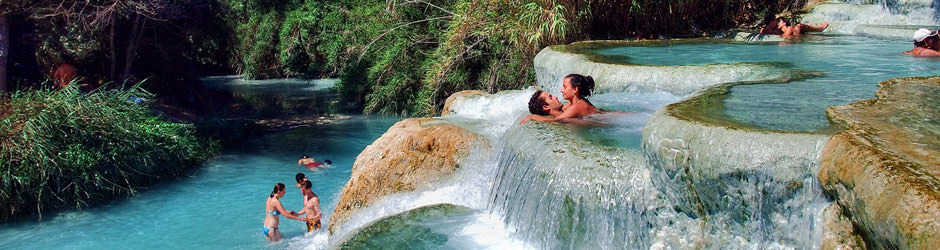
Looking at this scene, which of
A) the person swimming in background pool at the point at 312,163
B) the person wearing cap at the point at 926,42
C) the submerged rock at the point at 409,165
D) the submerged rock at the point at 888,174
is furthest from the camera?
the person swimming in background pool at the point at 312,163

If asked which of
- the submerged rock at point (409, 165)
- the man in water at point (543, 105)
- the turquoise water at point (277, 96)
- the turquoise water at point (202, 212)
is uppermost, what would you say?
the man in water at point (543, 105)

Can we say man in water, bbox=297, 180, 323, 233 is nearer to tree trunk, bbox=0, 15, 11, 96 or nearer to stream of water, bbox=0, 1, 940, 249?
stream of water, bbox=0, 1, 940, 249

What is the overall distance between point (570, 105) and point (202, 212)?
193 inches

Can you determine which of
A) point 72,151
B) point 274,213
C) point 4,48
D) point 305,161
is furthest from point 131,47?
point 274,213

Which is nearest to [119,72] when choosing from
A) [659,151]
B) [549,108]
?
[549,108]

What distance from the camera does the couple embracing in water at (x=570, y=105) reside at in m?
6.18

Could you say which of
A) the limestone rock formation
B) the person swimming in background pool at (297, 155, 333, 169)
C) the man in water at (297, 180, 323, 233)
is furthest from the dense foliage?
the limestone rock formation

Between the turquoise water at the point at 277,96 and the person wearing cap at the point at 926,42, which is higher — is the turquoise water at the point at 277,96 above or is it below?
below

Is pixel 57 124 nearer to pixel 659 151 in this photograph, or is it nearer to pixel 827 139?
pixel 659 151

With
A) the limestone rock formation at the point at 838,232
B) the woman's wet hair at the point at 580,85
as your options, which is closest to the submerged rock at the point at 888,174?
the limestone rock formation at the point at 838,232

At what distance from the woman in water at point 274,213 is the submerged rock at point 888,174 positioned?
16.4 feet

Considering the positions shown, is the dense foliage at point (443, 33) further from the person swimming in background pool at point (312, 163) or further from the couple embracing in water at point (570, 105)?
the couple embracing in water at point (570, 105)

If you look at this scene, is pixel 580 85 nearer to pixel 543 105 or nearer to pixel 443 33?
pixel 543 105

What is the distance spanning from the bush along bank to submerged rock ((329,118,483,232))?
354 centimetres
